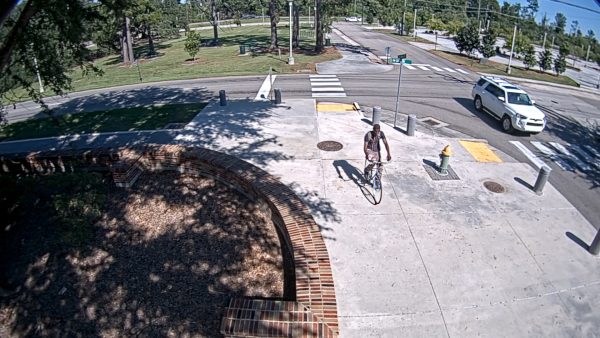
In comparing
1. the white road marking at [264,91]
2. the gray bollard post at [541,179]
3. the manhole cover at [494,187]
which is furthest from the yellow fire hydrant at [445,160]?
the white road marking at [264,91]

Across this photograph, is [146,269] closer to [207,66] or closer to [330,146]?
[330,146]

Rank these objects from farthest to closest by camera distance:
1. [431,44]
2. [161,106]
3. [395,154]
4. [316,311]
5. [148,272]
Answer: [431,44] < [161,106] < [395,154] < [148,272] < [316,311]

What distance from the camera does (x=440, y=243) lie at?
298 inches

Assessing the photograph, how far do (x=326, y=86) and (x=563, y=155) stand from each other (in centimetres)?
1261

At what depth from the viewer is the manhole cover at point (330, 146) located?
1195 centimetres

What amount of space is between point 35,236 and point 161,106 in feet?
36.5

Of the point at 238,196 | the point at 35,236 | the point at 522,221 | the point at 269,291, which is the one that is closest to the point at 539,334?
the point at 522,221

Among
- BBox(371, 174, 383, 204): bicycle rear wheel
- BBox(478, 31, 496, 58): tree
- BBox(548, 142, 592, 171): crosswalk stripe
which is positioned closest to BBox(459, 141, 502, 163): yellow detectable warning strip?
BBox(548, 142, 592, 171): crosswalk stripe

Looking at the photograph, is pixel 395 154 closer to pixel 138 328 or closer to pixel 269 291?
pixel 269 291

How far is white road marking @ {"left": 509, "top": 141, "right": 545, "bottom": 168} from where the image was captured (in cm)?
1231

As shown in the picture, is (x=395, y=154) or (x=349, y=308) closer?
(x=349, y=308)

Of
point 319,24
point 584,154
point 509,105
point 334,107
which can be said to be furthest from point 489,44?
point 334,107

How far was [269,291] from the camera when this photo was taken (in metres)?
6.23

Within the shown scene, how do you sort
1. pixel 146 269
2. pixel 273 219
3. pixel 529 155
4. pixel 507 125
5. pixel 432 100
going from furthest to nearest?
pixel 432 100
pixel 507 125
pixel 529 155
pixel 273 219
pixel 146 269
